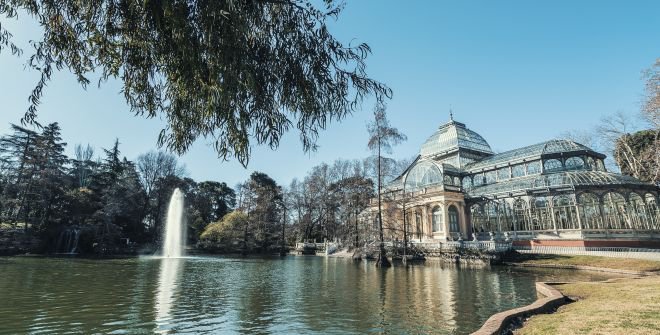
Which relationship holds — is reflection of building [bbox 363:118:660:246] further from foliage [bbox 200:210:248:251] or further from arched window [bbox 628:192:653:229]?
foliage [bbox 200:210:248:251]

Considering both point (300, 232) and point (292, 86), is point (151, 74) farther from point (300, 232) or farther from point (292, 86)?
point (300, 232)

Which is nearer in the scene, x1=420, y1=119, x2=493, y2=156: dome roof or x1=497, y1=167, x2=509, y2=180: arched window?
x1=497, y1=167, x2=509, y2=180: arched window

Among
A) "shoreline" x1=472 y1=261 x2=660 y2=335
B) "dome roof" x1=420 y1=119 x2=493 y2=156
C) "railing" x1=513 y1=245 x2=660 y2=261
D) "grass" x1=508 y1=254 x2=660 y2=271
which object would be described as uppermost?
"dome roof" x1=420 y1=119 x2=493 y2=156

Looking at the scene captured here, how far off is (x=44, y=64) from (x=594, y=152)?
40442 millimetres

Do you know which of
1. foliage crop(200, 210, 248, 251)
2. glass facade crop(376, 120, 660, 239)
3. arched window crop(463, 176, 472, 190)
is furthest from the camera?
foliage crop(200, 210, 248, 251)

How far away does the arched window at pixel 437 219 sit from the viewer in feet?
116

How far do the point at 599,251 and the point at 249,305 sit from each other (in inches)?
954

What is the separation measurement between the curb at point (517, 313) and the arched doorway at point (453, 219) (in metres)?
24.9

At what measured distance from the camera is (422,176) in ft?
129

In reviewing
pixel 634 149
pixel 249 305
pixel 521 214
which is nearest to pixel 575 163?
pixel 521 214

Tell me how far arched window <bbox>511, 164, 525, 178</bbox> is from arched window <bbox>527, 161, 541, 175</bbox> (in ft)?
1.88

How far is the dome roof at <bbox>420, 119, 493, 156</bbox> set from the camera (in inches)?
1719

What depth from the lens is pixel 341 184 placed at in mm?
43188

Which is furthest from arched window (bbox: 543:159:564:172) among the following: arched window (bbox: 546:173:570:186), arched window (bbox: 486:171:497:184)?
arched window (bbox: 486:171:497:184)
